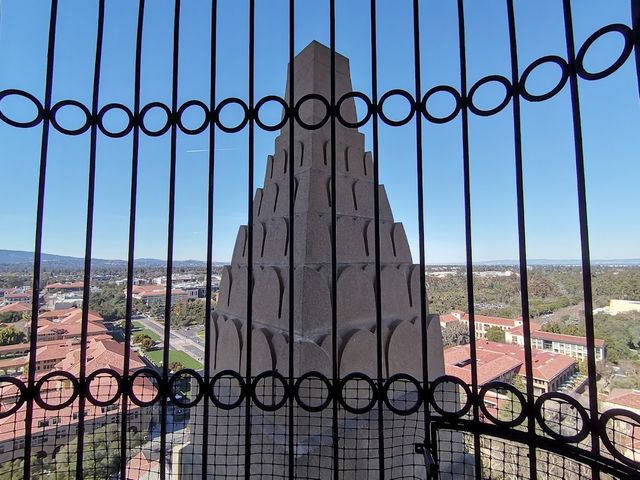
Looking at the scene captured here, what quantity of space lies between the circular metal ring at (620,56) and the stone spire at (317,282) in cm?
159

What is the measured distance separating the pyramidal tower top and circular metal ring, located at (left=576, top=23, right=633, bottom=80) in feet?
5.42

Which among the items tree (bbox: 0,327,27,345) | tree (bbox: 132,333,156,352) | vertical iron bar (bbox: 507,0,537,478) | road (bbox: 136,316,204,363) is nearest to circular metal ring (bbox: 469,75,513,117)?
vertical iron bar (bbox: 507,0,537,478)

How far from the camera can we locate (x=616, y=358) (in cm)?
227

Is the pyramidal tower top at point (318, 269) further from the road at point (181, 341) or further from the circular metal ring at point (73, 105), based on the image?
the circular metal ring at point (73, 105)

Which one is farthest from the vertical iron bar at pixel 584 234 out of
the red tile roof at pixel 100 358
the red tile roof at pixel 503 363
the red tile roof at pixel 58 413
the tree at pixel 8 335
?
the tree at pixel 8 335

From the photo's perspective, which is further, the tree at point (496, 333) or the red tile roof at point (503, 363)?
the red tile roof at point (503, 363)

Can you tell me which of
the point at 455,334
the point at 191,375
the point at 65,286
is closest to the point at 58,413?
the point at 65,286

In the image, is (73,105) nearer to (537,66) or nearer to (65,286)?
(65,286)

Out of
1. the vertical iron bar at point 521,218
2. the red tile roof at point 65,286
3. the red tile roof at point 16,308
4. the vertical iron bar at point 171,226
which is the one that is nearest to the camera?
the vertical iron bar at point 521,218

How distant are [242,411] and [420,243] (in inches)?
77.8

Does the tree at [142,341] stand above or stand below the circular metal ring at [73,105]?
below

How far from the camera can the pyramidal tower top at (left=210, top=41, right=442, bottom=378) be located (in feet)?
7.95

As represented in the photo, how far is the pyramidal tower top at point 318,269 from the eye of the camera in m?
2.42

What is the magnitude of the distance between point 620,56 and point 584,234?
71cm
